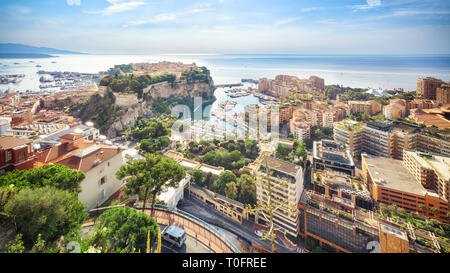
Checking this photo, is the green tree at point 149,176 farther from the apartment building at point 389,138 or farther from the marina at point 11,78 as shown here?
the apartment building at point 389,138

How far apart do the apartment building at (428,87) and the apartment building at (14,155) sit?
6.92 m

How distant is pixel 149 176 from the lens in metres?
2.92

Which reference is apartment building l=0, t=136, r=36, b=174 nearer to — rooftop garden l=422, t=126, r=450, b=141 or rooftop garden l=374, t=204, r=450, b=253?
rooftop garden l=374, t=204, r=450, b=253

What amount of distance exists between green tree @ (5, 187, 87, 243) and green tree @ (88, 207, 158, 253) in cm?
30

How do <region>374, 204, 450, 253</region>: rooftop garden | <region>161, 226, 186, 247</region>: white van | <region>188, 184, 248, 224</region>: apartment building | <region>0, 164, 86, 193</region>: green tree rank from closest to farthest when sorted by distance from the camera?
<region>0, 164, 86, 193</region>: green tree
<region>161, 226, 186, 247</region>: white van
<region>374, 204, 450, 253</region>: rooftop garden
<region>188, 184, 248, 224</region>: apartment building

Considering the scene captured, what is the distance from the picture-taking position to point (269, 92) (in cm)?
1788

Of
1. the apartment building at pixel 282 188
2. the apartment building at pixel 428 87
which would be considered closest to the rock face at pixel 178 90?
the apartment building at pixel 282 188

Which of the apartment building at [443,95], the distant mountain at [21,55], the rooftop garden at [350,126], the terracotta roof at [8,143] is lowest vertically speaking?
the rooftop garden at [350,126]

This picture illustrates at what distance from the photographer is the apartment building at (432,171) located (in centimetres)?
296

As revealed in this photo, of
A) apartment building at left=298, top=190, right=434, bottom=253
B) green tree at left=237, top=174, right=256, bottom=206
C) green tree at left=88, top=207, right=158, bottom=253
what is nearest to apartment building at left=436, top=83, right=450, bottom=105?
apartment building at left=298, top=190, right=434, bottom=253

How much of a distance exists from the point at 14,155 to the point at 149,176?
157 centimetres

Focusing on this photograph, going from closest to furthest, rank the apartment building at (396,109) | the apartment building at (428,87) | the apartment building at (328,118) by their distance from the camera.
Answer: the apartment building at (428,87)
the apartment building at (396,109)
the apartment building at (328,118)

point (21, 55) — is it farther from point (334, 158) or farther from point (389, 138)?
point (389, 138)

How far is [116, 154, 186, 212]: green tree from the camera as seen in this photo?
113 inches
